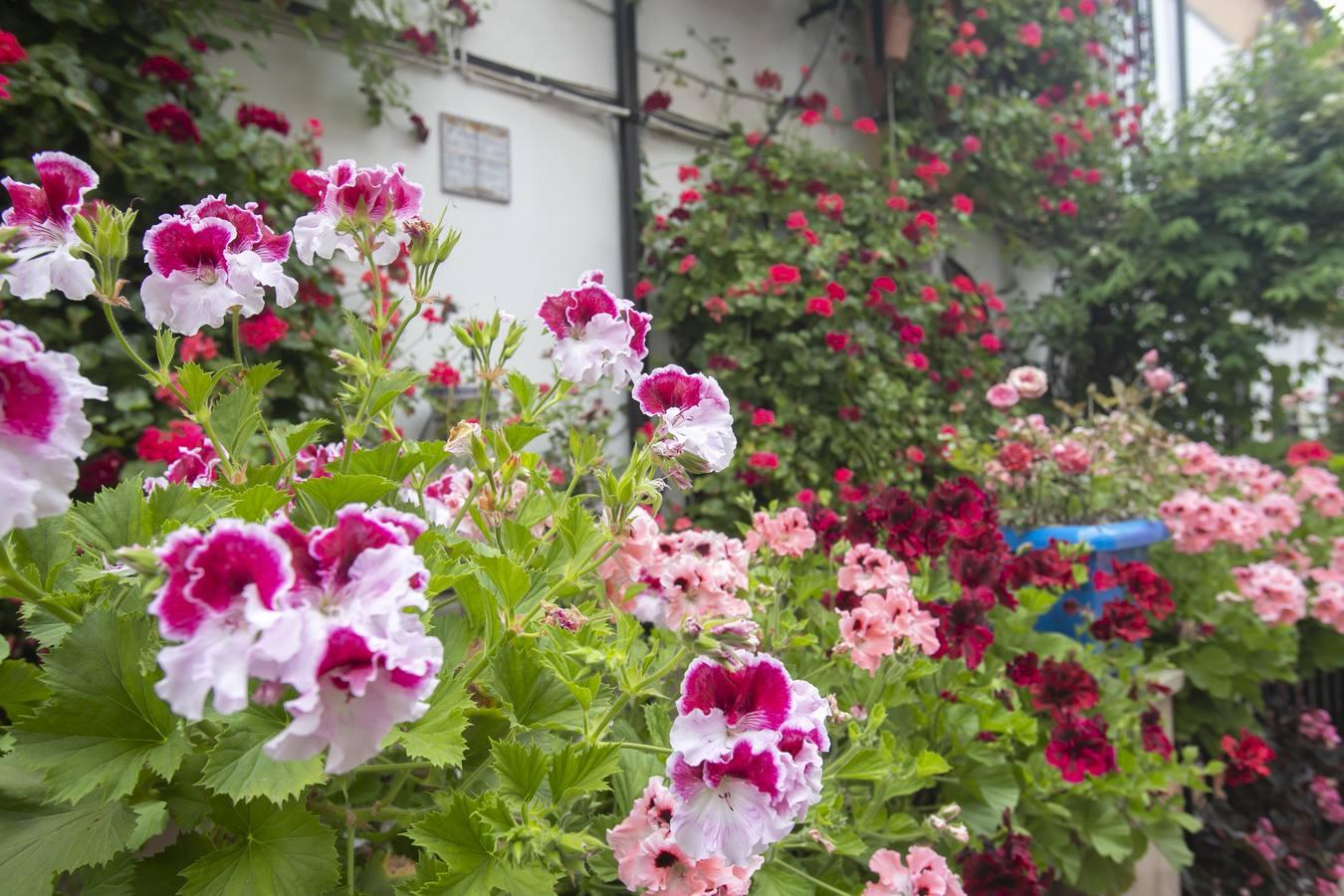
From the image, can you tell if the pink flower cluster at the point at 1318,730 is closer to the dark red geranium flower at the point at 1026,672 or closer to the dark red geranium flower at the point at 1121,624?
the dark red geranium flower at the point at 1121,624

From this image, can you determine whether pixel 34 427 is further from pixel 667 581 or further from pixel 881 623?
pixel 881 623

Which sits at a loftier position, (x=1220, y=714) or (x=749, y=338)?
(x=749, y=338)

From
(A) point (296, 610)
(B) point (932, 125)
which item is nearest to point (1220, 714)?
(A) point (296, 610)

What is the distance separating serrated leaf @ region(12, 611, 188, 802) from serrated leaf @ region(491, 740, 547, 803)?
0.64 feet

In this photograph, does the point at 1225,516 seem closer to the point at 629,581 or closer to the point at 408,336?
the point at 629,581

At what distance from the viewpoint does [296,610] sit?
341 mm

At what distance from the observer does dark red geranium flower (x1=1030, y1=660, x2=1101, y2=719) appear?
1207mm

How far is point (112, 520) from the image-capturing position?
55 centimetres

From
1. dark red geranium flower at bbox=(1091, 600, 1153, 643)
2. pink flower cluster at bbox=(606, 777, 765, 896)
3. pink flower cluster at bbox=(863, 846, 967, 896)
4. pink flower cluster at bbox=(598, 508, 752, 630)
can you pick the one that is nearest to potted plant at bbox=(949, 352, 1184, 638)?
dark red geranium flower at bbox=(1091, 600, 1153, 643)

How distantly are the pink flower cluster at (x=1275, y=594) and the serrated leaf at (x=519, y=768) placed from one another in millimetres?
2007

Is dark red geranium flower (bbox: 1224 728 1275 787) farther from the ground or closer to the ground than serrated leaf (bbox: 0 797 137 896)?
closer to the ground

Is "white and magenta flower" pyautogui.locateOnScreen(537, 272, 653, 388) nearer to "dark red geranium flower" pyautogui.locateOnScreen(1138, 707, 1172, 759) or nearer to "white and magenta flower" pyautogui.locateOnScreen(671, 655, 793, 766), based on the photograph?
"white and magenta flower" pyautogui.locateOnScreen(671, 655, 793, 766)

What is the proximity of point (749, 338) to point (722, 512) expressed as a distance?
65 cm

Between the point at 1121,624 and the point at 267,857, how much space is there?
1462 millimetres
